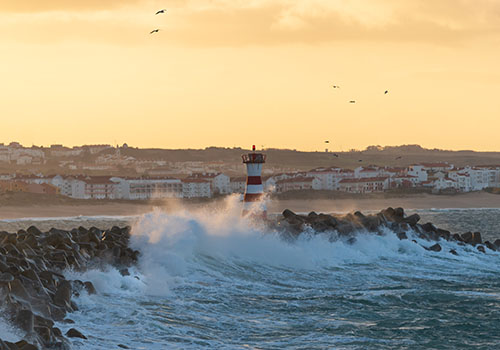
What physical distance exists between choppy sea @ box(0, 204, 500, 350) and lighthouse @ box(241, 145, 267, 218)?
0.52 meters

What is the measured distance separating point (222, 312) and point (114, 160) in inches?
5272

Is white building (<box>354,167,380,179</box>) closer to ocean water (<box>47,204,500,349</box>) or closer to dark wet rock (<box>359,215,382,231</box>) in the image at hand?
dark wet rock (<box>359,215,382,231</box>)

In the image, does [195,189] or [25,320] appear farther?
[195,189]

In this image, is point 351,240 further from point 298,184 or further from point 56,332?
point 298,184

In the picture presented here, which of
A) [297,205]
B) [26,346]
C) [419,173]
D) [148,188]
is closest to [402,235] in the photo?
[26,346]

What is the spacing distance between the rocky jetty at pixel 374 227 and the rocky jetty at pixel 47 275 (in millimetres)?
5898

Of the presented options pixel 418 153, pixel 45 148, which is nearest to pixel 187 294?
pixel 45 148

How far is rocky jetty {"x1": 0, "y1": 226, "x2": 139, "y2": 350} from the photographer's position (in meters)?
10.9

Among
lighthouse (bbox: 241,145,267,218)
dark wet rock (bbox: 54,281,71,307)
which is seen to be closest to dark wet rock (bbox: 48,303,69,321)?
dark wet rock (bbox: 54,281,71,307)

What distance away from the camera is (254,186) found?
2269 cm

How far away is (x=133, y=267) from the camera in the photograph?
683 inches

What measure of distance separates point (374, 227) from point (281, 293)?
943 cm

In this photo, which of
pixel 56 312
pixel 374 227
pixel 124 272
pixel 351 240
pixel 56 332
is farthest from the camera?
pixel 374 227

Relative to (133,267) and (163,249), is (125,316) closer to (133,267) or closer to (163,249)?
(133,267)
